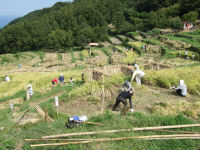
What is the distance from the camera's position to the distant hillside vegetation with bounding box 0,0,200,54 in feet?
191

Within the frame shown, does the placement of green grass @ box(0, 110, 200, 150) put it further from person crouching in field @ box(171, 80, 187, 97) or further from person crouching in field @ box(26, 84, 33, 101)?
person crouching in field @ box(26, 84, 33, 101)

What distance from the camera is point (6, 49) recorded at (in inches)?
2584

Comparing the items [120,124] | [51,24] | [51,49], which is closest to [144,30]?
[51,49]

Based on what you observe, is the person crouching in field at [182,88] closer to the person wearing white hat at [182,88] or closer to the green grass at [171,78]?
the person wearing white hat at [182,88]

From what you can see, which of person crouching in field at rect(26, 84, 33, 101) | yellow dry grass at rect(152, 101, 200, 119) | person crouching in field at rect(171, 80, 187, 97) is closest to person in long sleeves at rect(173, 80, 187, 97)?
person crouching in field at rect(171, 80, 187, 97)

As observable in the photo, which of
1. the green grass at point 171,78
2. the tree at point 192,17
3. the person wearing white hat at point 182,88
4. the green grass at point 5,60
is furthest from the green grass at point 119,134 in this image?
the tree at point 192,17

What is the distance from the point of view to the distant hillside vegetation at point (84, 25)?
58094mm

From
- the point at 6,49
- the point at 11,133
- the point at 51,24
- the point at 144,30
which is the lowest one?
the point at 11,133

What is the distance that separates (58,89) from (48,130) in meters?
6.27

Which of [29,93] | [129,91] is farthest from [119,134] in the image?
[29,93]

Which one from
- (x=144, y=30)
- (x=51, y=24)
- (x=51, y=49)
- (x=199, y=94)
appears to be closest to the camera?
(x=199, y=94)

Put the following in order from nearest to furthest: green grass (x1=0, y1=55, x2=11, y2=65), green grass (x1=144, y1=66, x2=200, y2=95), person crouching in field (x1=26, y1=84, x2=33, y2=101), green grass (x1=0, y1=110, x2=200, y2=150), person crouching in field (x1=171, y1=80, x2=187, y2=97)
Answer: green grass (x1=0, y1=110, x2=200, y2=150)
person crouching in field (x1=171, y1=80, x2=187, y2=97)
green grass (x1=144, y1=66, x2=200, y2=95)
person crouching in field (x1=26, y1=84, x2=33, y2=101)
green grass (x1=0, y1=55, x2=11, y2=65)

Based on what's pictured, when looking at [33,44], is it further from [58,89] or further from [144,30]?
[58,89]

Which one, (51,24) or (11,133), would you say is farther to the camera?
(51,24)
